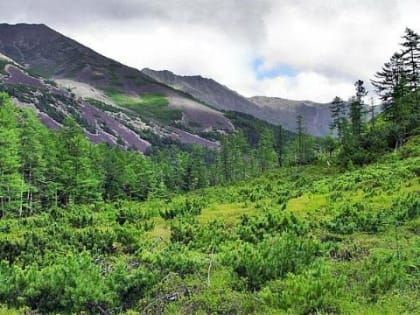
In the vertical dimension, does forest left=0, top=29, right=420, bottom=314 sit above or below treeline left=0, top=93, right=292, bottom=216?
below

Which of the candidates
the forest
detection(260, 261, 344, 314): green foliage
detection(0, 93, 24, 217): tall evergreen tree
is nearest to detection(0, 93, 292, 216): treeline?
detection(0, 93, 24, 217): tall evergreen tree

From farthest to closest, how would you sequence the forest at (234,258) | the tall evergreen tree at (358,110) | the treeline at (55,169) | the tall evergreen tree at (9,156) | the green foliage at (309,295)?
the tall evergreen tree at (358,110)
the treeline at (55,169)
the tall evergreen tree at (9,156)
the forest at (234,258)
the green foliage at (309,295)

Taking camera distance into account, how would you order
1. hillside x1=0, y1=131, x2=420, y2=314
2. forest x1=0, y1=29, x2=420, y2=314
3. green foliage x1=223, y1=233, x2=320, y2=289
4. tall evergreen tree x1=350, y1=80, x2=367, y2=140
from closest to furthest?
hillside x1=0, y1=131, x2=420, y2=314 < forest x1=0, y1=29, x2=420, y2=314 < green foliage x1=223, y1=233, x2=320, y2=289 < tall evergreen tree x1=350, y1=80, x2=367, y2=140

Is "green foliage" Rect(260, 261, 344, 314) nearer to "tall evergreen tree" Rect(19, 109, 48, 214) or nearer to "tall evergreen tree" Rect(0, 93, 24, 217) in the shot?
"tall evergreen tree" Rect(0, 93, 24, 217)

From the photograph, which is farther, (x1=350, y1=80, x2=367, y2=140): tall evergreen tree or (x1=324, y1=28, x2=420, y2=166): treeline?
Answer: (x1=350, y1=80, x2=367, y2=140): tall evergreen tree

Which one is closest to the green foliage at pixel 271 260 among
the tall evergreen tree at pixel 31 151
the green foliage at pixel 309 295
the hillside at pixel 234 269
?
the hillside at pixel 234 269

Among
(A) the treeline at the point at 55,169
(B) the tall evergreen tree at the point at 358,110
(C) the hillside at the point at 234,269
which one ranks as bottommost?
(C) the hillside at the point at 234,269

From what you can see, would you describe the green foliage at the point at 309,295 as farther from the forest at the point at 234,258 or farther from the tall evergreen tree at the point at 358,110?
the tall evergreen tree at the point at 358,110

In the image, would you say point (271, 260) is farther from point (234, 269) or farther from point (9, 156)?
point (9, 156)

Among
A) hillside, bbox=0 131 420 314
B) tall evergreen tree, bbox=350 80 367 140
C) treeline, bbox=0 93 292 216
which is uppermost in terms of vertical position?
tall evergreen tree, bbox=350 80 367 140

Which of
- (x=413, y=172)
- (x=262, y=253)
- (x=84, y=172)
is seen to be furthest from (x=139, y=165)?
(x=262, y=253)

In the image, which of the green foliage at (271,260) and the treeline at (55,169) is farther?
the treeline at (55,169)

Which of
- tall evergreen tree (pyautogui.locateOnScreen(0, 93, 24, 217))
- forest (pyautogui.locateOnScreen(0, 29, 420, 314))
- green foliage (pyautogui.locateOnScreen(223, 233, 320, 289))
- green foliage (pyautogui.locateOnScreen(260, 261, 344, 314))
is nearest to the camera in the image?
green foliage (pyautogui.locateOnScreen(260, 261, 344, 314))

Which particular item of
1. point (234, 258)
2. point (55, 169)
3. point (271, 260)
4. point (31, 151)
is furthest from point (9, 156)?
point (271, 260)
